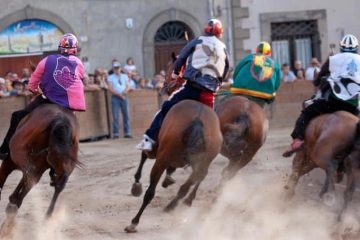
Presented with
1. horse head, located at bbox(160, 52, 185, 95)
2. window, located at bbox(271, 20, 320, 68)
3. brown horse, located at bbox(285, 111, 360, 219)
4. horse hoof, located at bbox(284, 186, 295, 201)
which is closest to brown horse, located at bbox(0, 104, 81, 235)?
horse head, located at bbox(160, 52, 185, 95)

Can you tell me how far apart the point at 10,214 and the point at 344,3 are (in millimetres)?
20604

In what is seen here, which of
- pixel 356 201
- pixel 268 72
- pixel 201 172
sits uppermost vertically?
pixel 268 72

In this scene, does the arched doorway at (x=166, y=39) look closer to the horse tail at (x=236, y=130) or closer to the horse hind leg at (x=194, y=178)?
the horse tail at (x=236, y=130)

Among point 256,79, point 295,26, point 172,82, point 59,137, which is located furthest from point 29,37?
point 59,137

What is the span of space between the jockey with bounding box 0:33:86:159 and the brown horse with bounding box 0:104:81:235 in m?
0.23

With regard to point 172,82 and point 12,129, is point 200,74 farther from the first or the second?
point 12,129

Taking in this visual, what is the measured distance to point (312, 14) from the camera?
2972 cm

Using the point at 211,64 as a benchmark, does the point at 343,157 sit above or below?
below

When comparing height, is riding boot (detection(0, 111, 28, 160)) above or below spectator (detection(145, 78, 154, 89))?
above

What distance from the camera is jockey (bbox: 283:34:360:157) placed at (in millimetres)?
11695

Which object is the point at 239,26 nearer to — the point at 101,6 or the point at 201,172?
the point at 101,6

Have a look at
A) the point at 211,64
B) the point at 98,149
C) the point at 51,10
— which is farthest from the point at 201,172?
Answer: the point at 51,10

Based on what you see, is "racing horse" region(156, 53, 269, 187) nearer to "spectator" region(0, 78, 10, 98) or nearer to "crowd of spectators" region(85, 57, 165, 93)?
"spectator" region(0, 78, 10, 98)

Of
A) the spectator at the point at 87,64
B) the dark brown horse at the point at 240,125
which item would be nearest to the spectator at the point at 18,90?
the spectator at the point at 87,64
